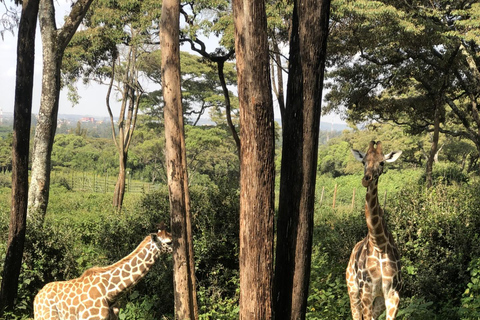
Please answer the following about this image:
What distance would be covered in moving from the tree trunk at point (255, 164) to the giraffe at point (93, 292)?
2587 millimetres

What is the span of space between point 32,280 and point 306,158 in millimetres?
5938

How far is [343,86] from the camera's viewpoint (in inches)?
685

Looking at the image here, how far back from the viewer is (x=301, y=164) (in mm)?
3986

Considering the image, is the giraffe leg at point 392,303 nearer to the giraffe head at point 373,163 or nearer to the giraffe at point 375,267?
the giraffe at point 375,267

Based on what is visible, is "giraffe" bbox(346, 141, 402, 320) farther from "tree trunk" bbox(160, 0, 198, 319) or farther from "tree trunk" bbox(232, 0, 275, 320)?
"tree trunk" bbox(160, 0, 198, 319)

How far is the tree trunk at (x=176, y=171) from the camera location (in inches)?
235

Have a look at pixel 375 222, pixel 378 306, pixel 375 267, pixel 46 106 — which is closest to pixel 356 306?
pixel 378 306

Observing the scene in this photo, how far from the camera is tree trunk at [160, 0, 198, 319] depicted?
5977 mm

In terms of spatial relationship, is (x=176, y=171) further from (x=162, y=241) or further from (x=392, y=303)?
(x=392, y=303)

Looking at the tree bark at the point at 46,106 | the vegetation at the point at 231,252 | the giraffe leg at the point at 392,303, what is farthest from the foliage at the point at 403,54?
the giraffe leg at the point at 392,303

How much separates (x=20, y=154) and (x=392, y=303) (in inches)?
222

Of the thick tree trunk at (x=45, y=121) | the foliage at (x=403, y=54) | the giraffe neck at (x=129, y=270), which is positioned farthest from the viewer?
the foliage at (x=403, y=54)

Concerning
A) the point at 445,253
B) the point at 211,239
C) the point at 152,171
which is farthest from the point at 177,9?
the point at 152,171

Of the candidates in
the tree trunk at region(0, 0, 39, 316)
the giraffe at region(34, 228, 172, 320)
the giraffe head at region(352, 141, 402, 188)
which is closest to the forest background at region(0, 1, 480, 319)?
the tree trunk at region(0, 0, 39, 316)
